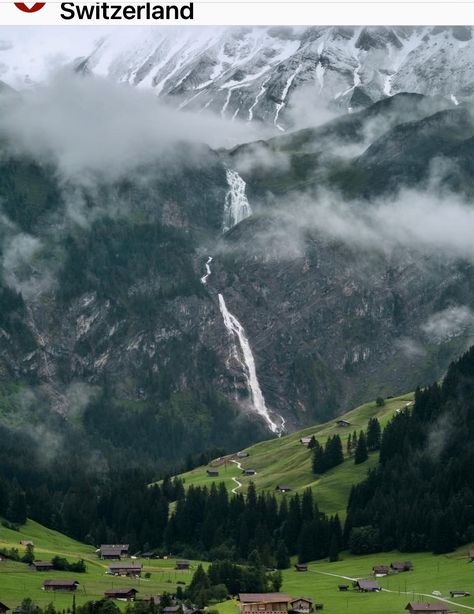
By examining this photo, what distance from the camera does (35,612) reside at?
192 metres

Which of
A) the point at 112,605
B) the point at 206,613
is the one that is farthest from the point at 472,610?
the point at 112,605

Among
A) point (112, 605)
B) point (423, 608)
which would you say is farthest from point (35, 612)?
point (423, 608)

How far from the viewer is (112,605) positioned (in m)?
195

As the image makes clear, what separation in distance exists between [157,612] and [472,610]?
156 feet
